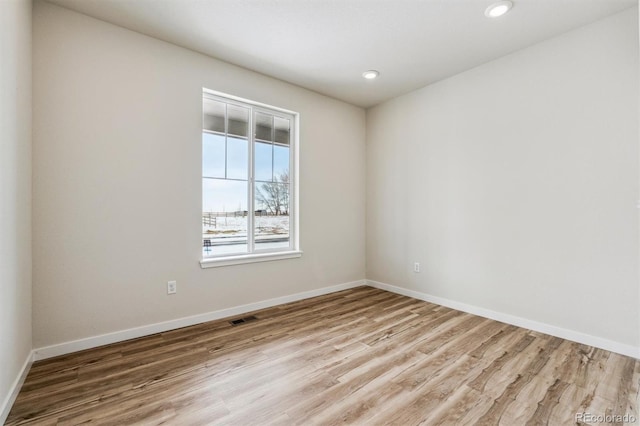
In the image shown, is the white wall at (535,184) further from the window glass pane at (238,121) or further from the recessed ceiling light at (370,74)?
the window glass pane at (238,121)

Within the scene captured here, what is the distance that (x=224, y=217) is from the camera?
328 cm

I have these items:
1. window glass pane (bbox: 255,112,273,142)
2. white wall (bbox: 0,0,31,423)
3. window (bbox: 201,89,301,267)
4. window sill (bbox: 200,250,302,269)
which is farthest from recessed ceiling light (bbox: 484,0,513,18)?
white wall (bbox: 0,0,31,423)

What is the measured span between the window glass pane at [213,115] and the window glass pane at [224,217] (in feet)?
1.88

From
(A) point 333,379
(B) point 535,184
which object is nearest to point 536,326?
(B) point 535,184

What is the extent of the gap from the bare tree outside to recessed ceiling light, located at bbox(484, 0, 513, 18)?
2.53 m

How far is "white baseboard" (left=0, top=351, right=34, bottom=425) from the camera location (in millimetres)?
1570

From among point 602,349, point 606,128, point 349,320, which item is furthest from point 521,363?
point 606,128

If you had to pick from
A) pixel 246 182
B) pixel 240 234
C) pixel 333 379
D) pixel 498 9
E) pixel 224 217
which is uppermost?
pixel 498 9

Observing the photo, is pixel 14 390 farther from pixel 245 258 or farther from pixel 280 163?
pixel 280 163

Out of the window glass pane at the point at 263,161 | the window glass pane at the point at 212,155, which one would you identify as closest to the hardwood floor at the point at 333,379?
the window glass pane at the point at 212,155

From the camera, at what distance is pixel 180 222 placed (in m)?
2.87

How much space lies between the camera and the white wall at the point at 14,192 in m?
1.59

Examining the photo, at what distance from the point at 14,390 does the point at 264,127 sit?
3.02m

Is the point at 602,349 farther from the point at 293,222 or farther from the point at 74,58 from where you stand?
the point at 74,58
